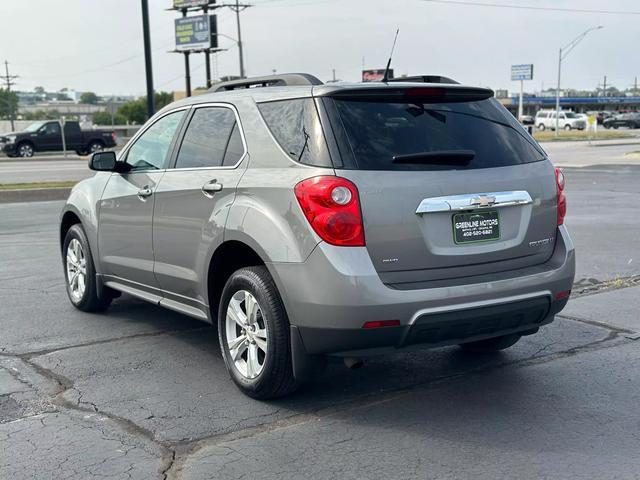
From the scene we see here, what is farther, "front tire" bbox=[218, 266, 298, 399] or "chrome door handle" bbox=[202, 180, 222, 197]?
"chrome door handle" bbox=[202, 180, 222, 197]

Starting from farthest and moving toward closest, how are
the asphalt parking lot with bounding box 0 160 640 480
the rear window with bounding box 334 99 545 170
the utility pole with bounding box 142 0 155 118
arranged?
the utility pole with bounding box 142 0 155 118, the rear window with bounding box 334 99 545 170, the asphalt parking lot with bounding box 0 160 640 480

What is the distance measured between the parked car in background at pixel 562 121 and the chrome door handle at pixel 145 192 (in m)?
67.8

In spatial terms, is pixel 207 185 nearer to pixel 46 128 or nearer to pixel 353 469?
pixel 353 469

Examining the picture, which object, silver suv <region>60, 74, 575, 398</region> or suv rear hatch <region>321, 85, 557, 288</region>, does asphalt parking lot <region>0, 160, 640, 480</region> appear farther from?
suv rear hatch <region>321, 85, 557, 288</region>

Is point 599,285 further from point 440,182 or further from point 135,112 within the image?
point 135,112

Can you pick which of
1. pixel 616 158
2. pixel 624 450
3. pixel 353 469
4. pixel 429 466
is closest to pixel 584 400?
pixel 624 450

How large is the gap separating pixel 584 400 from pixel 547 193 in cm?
124

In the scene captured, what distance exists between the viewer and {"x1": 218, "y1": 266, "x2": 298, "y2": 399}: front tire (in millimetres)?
4375

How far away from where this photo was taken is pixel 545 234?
4.68 m

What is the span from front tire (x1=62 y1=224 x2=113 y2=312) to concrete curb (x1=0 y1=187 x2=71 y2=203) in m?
10.4

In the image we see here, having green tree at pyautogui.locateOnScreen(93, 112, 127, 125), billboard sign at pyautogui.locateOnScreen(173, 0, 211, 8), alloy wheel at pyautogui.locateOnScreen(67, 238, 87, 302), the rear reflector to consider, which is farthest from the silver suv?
green tree at pyautogui.locateOnScreen(93, 112, 127, 125)

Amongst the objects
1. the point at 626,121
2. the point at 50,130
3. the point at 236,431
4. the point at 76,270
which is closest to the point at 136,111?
the point at 626,121

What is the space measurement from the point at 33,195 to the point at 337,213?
14364 mm

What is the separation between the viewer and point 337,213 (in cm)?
408
